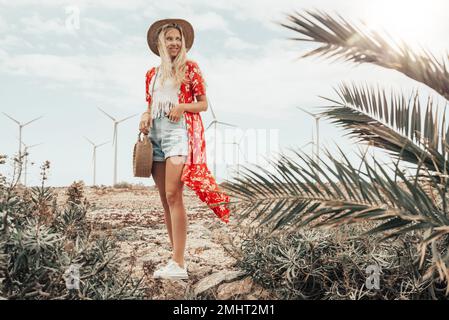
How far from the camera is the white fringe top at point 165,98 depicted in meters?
4.63

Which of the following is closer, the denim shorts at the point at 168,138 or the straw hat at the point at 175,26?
the denim shorts at the point at 168,138

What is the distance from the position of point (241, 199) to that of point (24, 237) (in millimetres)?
1306

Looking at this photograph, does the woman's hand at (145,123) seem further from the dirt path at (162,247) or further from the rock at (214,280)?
the rock at (214,280)

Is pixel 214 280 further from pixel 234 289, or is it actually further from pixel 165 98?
pixel 165 98

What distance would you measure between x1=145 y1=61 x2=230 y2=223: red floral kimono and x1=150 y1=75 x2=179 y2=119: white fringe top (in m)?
0.06

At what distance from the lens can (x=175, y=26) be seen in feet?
15.8

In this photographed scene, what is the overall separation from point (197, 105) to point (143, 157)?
0.62m

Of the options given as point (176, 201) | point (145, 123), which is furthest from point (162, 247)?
point (145, 123)

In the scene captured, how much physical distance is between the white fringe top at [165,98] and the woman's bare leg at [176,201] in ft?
1.35

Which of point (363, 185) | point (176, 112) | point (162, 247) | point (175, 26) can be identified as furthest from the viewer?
point (162, 247)

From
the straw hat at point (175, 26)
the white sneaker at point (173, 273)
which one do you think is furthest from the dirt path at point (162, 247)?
the straw hat at point (175, 26)

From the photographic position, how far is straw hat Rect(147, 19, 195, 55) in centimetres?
484

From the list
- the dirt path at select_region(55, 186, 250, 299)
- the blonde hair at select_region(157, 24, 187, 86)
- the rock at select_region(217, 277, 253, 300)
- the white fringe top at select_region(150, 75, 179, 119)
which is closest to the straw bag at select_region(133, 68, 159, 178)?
the white fringe top at select_region(150, 75, 179, 119)
